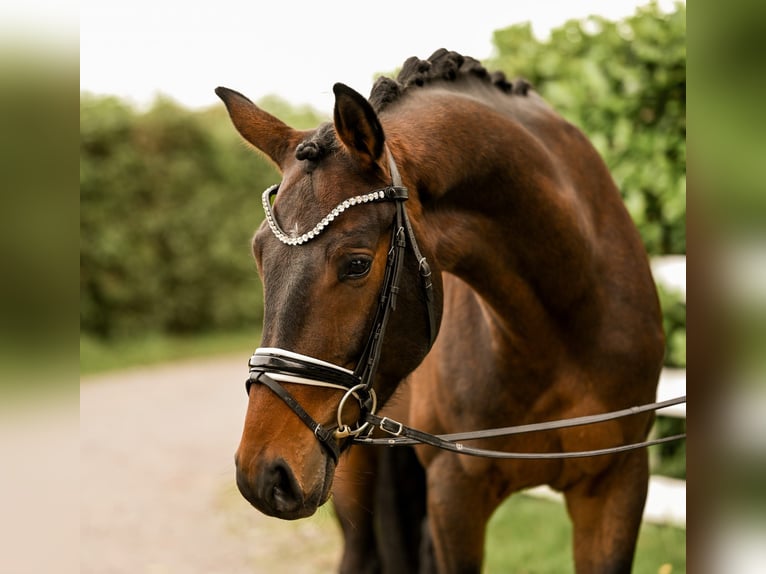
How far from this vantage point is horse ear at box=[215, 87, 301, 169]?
8.00 feet

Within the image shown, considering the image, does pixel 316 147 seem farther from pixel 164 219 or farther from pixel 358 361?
pixel 164 219

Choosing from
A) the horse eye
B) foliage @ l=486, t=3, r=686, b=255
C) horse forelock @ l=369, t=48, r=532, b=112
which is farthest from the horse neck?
foliage @ l=486, t=3, r=686, b=255

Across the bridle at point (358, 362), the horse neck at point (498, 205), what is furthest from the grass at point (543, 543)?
the bridle at point (358, 362)

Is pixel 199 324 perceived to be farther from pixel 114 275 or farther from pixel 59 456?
pixel 59 456

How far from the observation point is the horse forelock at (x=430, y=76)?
2.55 metres

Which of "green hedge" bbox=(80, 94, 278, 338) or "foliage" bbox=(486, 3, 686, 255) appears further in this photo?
"green hedge" bbox=(80, 94, 278, 338)

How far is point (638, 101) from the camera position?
5016 millimetres

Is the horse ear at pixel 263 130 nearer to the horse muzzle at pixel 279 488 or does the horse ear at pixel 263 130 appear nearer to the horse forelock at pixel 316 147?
the horse forelock at pixel 316 147

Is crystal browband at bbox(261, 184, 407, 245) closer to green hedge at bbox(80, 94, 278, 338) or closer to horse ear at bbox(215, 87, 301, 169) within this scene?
horse ear at bbox(215, 87, 301, 169)

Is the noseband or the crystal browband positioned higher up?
the crystal browband

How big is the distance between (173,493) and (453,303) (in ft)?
16.7

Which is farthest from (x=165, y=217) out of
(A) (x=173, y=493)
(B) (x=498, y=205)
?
(B) (x=498, y=205)

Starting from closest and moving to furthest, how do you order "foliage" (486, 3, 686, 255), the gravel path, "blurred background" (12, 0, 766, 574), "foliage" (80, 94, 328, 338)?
"blurred background" (12, 0, 766, 574)
"foliage" (486, 3, 686, 255)
the gravel path
"foliage" (80, 94, 328, 338)

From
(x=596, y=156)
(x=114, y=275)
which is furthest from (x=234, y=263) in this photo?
(x=596, y=156)
